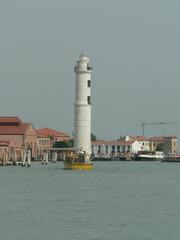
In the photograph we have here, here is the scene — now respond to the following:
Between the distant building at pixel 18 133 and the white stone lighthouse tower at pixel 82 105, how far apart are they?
29906 millimetres

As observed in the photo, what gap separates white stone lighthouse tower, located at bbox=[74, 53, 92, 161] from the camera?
243ft

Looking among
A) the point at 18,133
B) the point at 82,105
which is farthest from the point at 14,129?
the point at 82,105

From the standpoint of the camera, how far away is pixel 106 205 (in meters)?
29.3

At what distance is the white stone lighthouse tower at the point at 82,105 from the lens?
74.0 metres

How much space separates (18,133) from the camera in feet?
356

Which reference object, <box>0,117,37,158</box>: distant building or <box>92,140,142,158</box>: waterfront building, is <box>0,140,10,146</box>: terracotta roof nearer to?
<box>0,117,37,158</box>: distant building

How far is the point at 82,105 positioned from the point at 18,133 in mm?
35372

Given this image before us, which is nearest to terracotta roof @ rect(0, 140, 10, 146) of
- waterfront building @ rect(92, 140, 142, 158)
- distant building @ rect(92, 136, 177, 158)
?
distant building @ rect(92, 136, 177, 158)

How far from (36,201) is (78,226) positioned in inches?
280

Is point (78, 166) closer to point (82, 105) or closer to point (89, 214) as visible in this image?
point (82, 105)

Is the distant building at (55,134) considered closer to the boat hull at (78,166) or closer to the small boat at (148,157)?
the small boat at (148,157)

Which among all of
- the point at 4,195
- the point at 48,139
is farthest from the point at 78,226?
the point at 48,139

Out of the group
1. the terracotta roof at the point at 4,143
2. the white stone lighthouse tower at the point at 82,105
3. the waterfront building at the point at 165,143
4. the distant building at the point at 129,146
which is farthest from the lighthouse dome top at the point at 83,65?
the waterfront building at the point at 165,143

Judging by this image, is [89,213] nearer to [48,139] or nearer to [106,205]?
[106,205]
